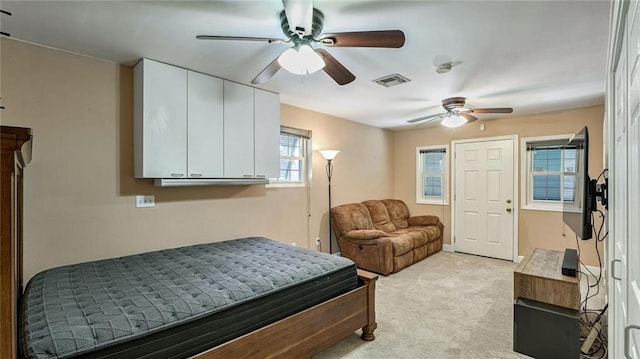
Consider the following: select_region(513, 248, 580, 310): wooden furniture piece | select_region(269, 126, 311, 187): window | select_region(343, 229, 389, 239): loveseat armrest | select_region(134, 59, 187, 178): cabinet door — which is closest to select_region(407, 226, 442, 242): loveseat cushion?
select_region(343, 229, 389, 239): loveseat armrest

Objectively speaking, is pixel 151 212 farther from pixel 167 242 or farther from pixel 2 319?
pixel 2 319

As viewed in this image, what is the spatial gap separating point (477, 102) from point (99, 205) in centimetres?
437

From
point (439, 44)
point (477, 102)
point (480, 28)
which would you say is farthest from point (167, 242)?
point (477, 102)

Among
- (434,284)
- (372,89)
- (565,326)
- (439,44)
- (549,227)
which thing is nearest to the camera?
(565,326)

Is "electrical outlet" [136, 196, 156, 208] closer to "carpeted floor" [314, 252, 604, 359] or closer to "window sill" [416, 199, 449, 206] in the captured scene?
"carpeted floor" [314, 252, 604, 359]

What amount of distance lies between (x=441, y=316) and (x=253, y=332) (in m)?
1.99

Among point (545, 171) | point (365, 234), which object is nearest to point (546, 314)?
point (365, 234)

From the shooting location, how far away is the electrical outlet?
2.79 m

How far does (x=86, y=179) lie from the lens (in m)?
2.52

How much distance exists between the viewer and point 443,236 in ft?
18.1

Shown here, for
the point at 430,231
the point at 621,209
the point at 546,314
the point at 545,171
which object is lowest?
the point at 546,314

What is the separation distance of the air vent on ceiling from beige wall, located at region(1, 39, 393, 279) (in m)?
2.04

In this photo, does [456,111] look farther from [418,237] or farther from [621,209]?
[621,209]

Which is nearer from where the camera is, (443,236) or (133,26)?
(133,26)
